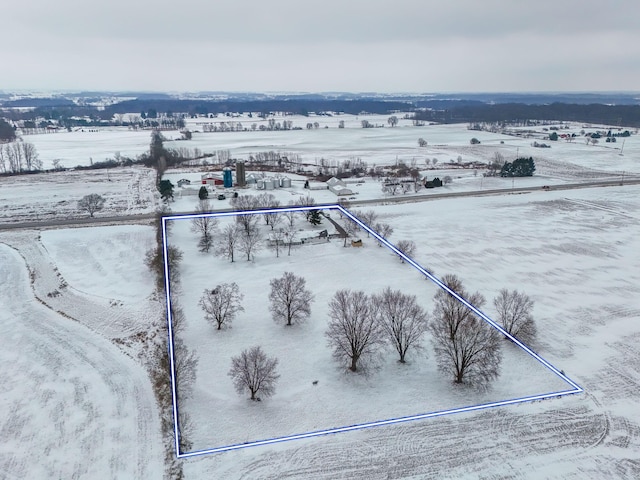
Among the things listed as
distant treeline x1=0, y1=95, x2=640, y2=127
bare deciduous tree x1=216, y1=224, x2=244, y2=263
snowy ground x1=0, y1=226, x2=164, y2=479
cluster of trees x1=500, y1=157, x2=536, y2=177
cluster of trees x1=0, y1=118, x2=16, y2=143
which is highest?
distant treeline x1=0, y1=95, x2=640, y2=127

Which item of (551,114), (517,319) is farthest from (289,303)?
(551,114)

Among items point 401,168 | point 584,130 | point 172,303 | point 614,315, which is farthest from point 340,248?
point 584,130

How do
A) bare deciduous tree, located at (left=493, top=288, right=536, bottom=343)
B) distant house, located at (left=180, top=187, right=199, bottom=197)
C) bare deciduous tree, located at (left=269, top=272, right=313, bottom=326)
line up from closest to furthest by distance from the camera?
bare deciduous tree, located at (left=493, top=288, right=536, bottom=343)
bare deciduous tree, located at (left=269, top=272, right=313, bottom=326)
distant house, located at (left=180, top=187, right=199, bottom=197)

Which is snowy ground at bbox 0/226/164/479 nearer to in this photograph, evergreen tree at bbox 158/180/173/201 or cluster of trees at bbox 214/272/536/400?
cluster of trees at bbox 214/272/536/400

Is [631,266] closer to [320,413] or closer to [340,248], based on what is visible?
[340,248]

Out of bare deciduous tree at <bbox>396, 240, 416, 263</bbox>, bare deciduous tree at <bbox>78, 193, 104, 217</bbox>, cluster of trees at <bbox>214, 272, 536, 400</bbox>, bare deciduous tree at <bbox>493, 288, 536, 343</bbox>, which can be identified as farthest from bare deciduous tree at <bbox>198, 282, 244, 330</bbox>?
bare deciduous tree at <bbox>78, 193, 104, 217</bbox>

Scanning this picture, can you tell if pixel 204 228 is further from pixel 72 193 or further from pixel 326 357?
pixel 72 193

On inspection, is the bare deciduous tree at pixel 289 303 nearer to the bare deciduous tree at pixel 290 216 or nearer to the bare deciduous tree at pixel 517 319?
the bare deciduous tree at pixel 517 319
